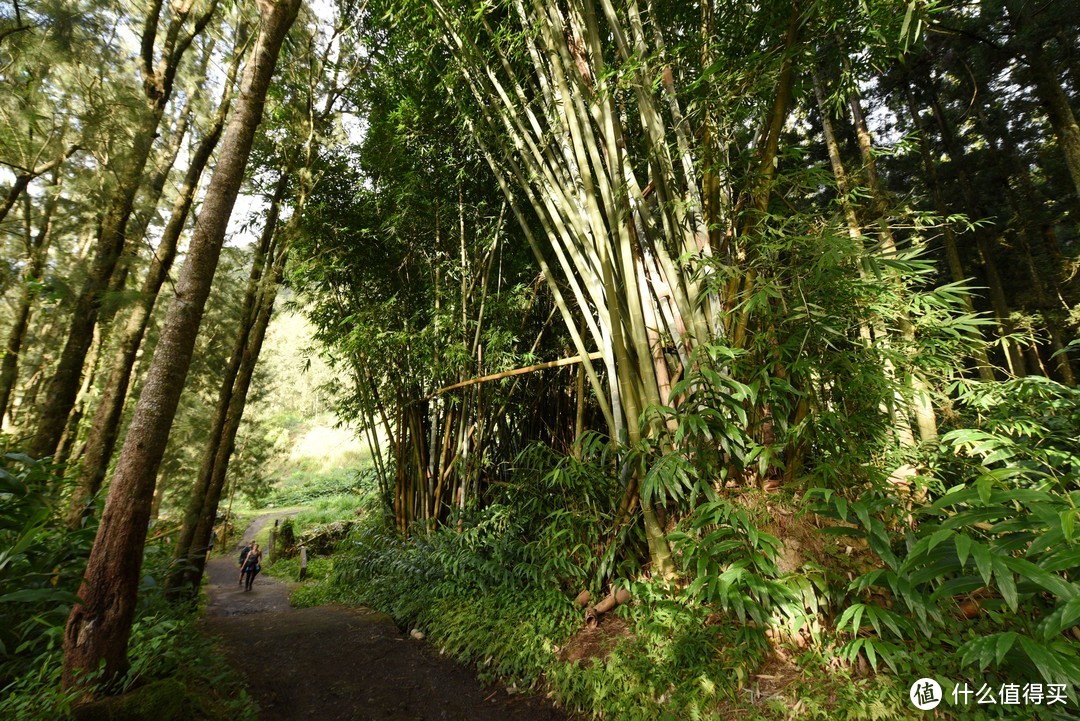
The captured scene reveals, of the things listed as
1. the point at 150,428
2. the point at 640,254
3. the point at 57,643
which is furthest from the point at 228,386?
the point at 640,254

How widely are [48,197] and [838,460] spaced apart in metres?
6.95

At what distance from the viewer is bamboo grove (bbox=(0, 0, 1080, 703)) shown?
1.81 metres

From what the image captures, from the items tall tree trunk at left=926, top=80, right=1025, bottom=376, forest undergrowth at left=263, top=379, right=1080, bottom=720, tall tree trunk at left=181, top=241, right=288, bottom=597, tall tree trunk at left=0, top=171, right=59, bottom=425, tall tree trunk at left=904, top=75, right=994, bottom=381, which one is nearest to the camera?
forest undergrowth at left=263, top=379, right=1080, bottom=720

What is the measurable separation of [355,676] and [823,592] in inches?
104

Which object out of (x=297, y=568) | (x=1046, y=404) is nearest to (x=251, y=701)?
(x=1046, y=404)

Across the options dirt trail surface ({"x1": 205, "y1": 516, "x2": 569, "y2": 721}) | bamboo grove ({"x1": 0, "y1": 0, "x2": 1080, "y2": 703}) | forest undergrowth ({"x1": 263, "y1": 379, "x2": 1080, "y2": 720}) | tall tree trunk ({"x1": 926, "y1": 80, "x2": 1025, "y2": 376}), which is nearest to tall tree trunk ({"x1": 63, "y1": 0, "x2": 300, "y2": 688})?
bamboo grove ({"x1": 0, "y1": 0, "x2": 1080, "y2": 703})

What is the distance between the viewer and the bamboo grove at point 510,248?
1810 millimetres

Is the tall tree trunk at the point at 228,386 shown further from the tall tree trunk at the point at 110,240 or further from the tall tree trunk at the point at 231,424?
the tall tree trunk at the point at 110,240

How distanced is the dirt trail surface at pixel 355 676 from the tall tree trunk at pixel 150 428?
96 centimetres

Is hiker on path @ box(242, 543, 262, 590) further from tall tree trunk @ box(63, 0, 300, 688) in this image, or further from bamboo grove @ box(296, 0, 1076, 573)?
tall tree trunk @ box(63, 0, 300, 688)

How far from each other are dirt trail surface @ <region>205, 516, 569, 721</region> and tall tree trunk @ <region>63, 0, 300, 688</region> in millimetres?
961

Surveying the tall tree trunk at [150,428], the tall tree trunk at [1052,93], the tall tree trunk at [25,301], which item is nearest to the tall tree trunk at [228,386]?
the tall tree trunk at [25,301]

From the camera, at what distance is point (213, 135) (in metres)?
3.62

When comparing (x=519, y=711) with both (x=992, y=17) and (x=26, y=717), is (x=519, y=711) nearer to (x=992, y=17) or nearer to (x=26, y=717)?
(x=26, y=717)
